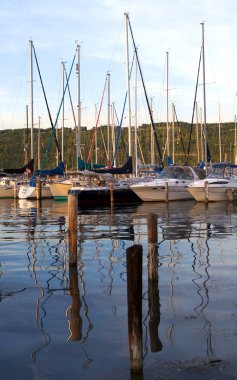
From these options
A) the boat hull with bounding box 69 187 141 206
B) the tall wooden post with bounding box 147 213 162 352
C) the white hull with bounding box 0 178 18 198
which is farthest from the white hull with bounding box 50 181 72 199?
the tall wooden post with bounding box 147 213 162 352

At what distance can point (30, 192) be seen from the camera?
4991 centimetres

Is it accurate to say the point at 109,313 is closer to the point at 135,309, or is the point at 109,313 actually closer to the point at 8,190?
the point at 135,309

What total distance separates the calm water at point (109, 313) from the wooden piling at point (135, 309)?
0.68ft

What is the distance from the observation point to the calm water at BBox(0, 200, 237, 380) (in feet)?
22.6

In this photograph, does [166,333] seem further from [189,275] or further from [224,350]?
[189,275]

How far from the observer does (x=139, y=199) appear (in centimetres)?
4125

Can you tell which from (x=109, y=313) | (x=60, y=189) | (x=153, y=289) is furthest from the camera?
(x=60, y=189)

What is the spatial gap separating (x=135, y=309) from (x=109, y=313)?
8.39 ft

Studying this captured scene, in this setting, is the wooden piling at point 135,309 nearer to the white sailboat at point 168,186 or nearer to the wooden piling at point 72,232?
the wooden piling at point 72,232

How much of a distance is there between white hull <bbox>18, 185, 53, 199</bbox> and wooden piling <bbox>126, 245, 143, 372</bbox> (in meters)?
43.4

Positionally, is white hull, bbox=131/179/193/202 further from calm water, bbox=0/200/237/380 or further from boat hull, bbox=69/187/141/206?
calm water, bbox=0/200/237/380

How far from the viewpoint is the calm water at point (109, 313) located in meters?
6.90

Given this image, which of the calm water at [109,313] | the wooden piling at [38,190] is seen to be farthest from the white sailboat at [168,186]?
the calm water at [109,313]

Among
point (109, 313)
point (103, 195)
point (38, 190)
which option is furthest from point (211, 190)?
point (109, 313)
